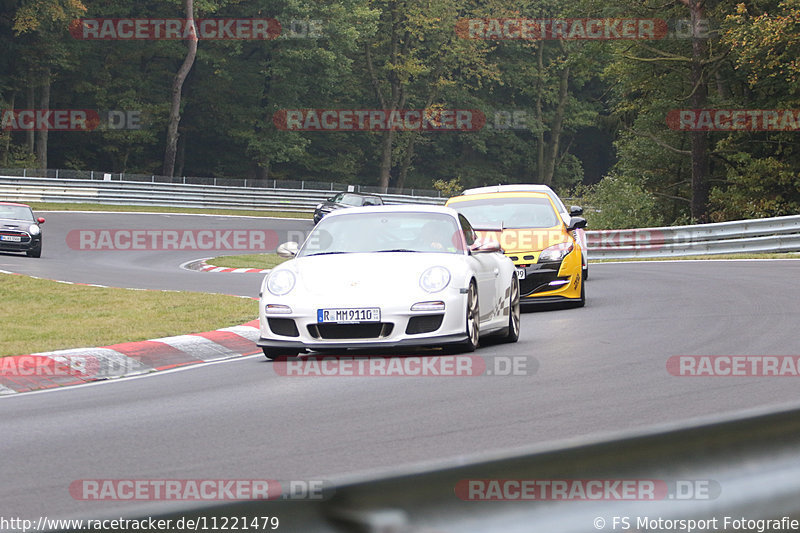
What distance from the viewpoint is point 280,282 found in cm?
1000

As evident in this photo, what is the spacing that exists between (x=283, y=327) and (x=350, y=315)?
68 centimetres

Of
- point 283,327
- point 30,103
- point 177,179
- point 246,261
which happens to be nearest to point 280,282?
→ point 283,327

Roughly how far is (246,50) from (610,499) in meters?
73.8

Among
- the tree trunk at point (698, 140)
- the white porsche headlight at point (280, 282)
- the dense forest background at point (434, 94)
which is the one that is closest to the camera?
the white porsche headlight at point (280, 282)

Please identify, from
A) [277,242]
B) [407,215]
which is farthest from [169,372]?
[277,242]

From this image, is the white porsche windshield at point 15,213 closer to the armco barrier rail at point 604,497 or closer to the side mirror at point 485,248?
the side mirror at point 485,248

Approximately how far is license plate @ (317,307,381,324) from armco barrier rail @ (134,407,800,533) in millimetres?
6812

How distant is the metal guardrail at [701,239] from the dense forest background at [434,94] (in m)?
3.69

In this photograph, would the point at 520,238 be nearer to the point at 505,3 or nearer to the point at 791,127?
the point at 791,127

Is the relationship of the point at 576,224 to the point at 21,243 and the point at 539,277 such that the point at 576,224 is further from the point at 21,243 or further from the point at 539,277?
the point at 21,243

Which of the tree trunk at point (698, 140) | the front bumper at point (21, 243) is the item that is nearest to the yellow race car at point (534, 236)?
the front bumper at point (21, 243)

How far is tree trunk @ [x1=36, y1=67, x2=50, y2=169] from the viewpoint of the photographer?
205ft

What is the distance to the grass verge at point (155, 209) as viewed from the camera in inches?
1995

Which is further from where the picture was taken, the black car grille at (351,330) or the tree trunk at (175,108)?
the tree trunk at (175,108)
